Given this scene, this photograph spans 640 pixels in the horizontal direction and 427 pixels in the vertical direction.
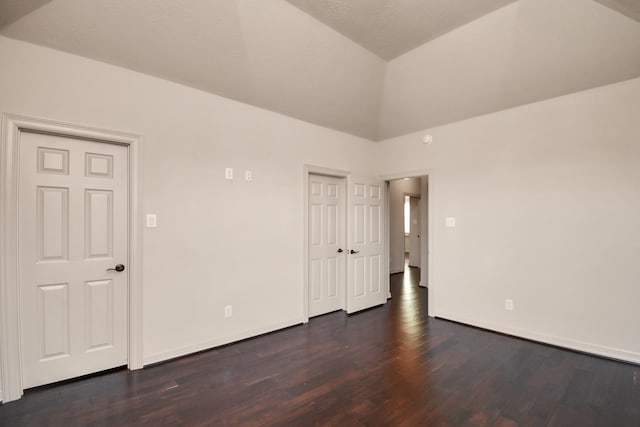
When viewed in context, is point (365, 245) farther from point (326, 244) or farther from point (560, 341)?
point (560, 341)

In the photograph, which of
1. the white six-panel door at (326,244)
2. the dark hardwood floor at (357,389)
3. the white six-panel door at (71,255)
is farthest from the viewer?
the white six-panel door at (326,244)

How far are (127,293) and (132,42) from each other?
7.22 ft

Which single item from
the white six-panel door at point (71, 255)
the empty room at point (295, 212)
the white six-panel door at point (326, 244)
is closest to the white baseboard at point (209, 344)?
the empty room at point (295, 212)

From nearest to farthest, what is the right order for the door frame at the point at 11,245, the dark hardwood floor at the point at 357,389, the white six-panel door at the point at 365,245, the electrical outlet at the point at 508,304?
the dark hardwood floor at the point at 357,389 < the door frame at the point at 11,245 < the electrical outlet at the point at 508,304 < the white six-panel door at the point at 365,245

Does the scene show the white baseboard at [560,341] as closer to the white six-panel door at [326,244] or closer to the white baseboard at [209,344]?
the white six-panel door at [326,244]

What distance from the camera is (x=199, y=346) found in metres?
2.91

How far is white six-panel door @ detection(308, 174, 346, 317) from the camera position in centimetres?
400

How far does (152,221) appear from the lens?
267cm

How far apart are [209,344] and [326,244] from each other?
195 centimetres

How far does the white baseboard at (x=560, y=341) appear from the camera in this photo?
107 inches

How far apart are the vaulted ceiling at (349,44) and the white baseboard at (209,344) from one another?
266cm

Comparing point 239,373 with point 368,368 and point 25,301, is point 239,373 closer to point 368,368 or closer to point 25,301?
point 368,368

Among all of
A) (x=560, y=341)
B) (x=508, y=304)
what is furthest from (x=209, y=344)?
(x=560, y=341)

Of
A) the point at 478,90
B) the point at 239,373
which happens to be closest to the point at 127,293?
the point at 239,373
